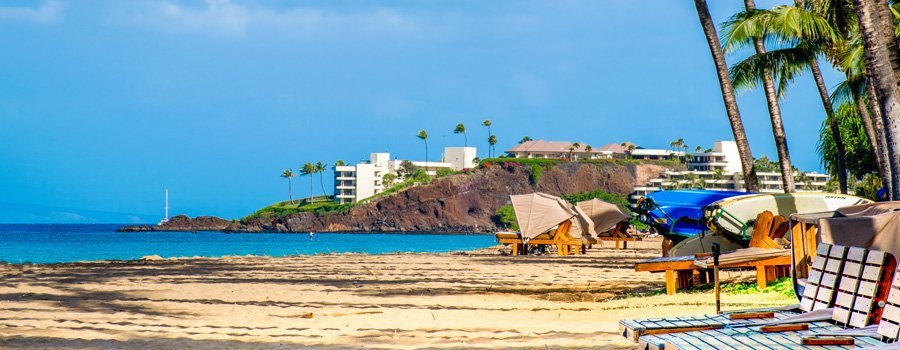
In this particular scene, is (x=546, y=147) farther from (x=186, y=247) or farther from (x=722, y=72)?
(x=722, y=72)

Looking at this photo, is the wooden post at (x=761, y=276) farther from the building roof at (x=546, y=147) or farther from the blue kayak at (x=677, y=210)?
the building roof at (x=546, y=147)

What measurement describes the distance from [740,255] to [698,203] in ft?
31.2

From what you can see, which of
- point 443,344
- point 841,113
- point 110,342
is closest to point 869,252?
point 443,344

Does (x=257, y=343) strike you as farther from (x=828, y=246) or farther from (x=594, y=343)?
(x=828, y=246)

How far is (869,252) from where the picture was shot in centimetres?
741

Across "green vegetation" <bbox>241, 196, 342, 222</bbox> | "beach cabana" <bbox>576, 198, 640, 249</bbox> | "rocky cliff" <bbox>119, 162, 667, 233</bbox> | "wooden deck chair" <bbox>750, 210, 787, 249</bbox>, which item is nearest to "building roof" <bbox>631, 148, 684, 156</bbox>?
"rocky cliff" <bbox>119, 162, 667, 233</bbox>

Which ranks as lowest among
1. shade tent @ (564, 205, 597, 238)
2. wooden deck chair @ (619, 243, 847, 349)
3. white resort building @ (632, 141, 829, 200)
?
wooden deck chair @ (619, 243, 847, 349)

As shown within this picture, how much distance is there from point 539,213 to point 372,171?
13779 centimetres

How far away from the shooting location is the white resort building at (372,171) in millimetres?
167125

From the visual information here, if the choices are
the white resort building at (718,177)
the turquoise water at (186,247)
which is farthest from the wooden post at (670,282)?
the white resort building at (718,177)

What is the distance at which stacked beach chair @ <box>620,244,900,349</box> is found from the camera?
21.4 feet

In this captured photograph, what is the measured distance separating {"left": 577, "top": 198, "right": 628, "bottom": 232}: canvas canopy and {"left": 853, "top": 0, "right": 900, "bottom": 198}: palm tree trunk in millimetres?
25801

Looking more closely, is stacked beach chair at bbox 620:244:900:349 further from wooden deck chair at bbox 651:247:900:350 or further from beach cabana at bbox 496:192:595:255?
beach cabana at bbox 496:192:595:255

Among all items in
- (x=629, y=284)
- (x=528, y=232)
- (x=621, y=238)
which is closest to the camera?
(x=629, y=284)
